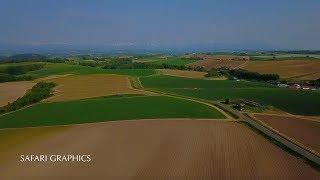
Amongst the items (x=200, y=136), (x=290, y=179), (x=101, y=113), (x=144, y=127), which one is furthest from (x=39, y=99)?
(x=290, y=179)

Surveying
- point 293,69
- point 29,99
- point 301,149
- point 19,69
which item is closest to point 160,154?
point 301,149

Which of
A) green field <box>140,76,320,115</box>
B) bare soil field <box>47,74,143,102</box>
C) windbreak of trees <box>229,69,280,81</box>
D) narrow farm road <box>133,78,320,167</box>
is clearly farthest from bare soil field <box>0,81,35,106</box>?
windbreak of trees <box>229,69,280,81</box>

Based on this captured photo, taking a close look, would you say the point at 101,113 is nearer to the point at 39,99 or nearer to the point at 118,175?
the point at 39,99

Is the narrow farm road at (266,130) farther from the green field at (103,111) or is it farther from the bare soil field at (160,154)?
the green field at (103,111)

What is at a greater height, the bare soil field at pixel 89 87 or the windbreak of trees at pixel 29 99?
the windbreak of trees at pixel 29 99

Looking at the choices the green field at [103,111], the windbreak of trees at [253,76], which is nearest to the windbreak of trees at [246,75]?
the windbreak of trees at [253,76]

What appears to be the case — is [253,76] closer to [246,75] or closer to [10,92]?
[246,75]

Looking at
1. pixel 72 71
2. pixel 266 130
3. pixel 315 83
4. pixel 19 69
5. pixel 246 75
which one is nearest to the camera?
pixel 266 130
